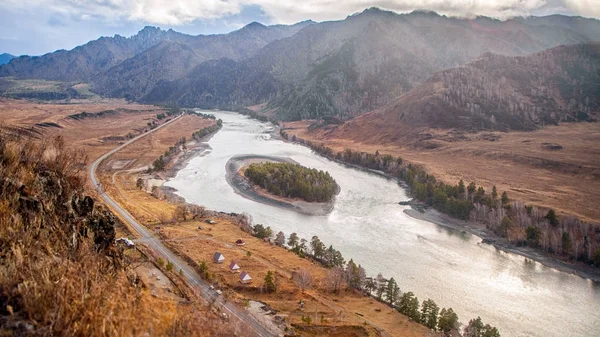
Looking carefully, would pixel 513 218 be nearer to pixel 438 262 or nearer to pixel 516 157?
pixel 438 262

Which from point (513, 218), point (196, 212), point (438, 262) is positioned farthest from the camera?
point (513, 218)

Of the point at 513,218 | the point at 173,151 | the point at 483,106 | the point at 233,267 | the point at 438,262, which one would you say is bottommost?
the point at 438,262

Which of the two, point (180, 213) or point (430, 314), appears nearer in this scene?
point (430, 314)

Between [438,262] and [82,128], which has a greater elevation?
[82,128]

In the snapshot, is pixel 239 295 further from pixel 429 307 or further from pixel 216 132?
pixel 216 132

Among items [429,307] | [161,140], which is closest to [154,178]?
[161,140]

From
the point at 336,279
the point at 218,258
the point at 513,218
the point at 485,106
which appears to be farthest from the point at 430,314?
the point at 485,106

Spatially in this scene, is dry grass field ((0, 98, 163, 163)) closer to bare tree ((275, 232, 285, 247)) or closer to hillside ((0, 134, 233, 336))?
bare tree ((275, 232, 285, 247))
